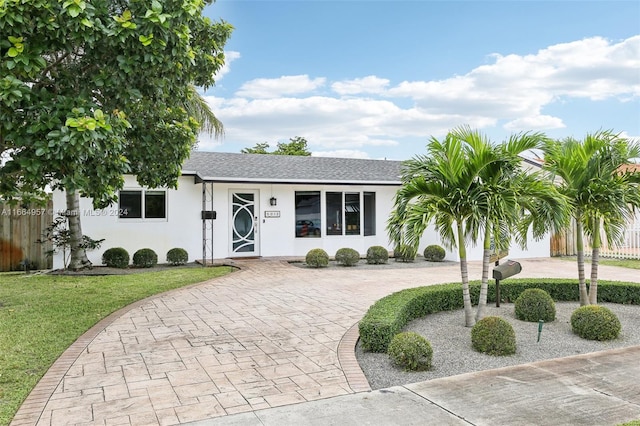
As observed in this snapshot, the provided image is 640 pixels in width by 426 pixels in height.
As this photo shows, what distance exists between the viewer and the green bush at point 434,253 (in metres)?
14.9

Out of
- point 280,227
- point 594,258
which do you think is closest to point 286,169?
point 280,227

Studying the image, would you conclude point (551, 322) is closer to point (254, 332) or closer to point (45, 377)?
point (254, 332)

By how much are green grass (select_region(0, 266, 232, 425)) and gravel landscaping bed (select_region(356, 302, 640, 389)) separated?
3.36 meters

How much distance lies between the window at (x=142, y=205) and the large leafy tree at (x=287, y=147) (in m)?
24.2

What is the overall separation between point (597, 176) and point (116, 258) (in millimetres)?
12088

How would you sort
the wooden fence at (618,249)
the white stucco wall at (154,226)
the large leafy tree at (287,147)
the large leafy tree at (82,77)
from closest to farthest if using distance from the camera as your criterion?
the large leafy tree at (82,77)
the white stucco wall at (154,226)
the wooden fence at (618,249)
the large leafy tree at (287,147)

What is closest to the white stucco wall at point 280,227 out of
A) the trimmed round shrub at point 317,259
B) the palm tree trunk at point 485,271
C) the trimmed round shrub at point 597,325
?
the trimmed round shrub at point 317,259

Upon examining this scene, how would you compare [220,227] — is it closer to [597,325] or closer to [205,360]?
[205,360]

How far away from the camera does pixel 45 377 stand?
439 cm

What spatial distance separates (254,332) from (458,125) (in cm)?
403

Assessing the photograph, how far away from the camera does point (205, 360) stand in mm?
4922

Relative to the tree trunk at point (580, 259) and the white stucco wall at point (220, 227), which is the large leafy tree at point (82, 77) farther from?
the white stucco wall at point (220, 227)

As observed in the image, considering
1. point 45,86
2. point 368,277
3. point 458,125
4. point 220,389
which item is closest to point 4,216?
point 45,86

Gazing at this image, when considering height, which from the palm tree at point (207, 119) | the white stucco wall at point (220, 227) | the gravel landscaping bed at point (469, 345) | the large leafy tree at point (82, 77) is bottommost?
the gravel landscaping bed at point (469, 345)
